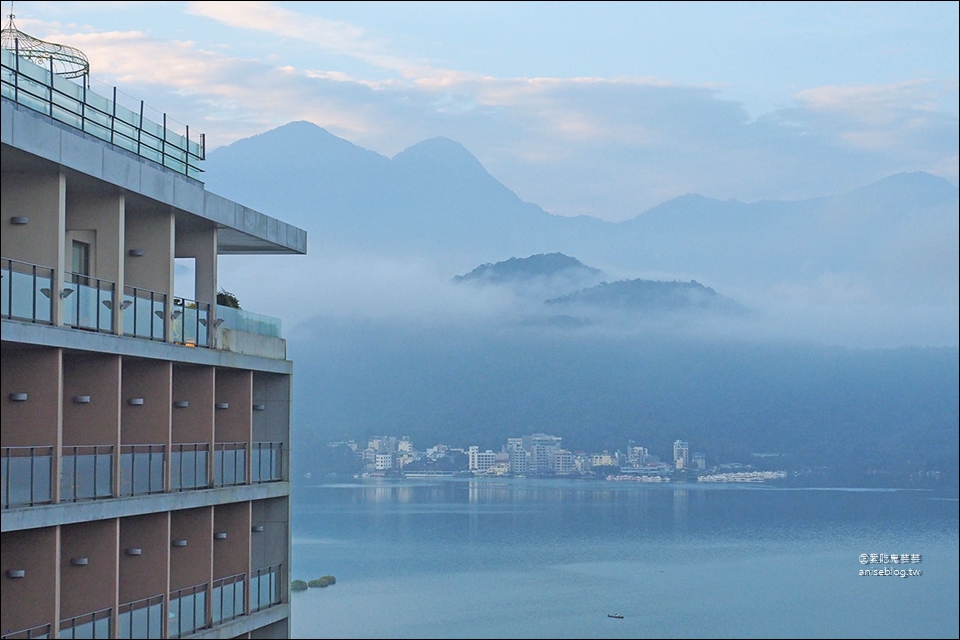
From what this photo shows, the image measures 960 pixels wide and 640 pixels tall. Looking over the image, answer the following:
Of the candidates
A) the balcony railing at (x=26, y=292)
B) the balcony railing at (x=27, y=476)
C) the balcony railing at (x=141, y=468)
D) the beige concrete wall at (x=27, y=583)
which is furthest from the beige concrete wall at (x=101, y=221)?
the beige concrete wall at (x=27, y=583)

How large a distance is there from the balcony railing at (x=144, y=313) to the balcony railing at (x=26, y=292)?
206cm

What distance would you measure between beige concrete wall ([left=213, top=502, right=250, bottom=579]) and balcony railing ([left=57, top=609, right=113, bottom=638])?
487cm

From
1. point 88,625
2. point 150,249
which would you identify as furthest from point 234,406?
point 88,625

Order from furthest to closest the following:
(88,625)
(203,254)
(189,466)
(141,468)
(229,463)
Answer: (203,254) < (229,463) < (189,466) < (141,468) < (88,625)

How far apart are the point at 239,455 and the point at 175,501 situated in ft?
9.85

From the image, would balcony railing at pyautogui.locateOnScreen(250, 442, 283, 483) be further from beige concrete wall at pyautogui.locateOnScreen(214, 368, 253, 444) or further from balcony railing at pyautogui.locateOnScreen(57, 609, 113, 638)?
balcony railing at pyautogui.locateOnScreen(57, 609, 113, 638)

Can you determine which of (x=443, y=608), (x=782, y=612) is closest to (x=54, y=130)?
(x=443, y=608)

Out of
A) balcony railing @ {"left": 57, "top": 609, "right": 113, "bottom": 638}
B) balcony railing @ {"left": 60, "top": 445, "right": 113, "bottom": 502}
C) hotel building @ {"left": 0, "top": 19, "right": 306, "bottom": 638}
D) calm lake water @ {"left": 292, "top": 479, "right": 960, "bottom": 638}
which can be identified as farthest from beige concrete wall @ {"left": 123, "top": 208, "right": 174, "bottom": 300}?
calm lake water @ {"left": 292, "top": 479, "right": 960, "bottom": 638}

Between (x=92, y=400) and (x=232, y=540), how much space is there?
19.5ft

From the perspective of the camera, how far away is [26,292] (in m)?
16.2

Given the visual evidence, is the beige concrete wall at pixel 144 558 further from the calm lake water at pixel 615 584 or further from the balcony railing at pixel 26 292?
the calm lake water at pixel 615 584

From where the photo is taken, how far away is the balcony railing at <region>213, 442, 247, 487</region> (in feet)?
72.9

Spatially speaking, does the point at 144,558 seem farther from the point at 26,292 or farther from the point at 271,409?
the point at 271,409

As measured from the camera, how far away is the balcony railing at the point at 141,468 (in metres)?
18.9
